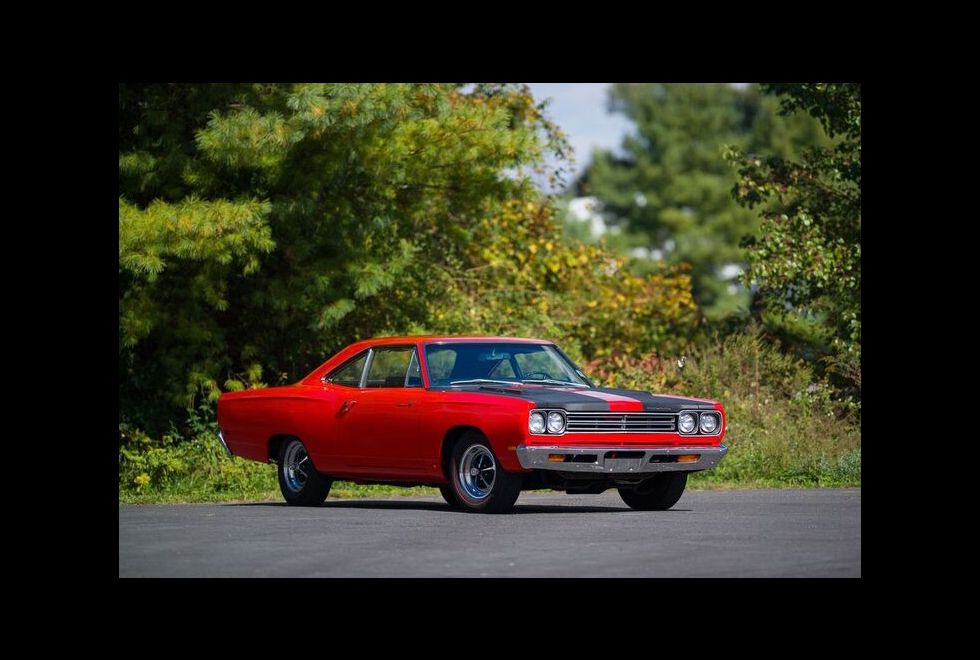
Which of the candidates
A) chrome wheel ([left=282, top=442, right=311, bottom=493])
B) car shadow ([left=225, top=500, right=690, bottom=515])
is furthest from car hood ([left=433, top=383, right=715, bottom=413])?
chrome wheel ([left=282, top=442, right=311, bottom=493])

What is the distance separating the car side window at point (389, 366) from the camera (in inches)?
603

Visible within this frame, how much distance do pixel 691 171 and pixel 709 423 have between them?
177ft

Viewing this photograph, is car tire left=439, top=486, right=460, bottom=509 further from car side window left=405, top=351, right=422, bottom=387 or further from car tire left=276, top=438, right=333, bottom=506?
car tire left=276, top=438, right=333, bottom=506

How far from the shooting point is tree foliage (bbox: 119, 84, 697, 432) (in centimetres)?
2017

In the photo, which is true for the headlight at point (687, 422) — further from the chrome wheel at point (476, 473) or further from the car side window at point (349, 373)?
the car side window at point (349, 373)

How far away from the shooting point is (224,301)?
69.3 ft

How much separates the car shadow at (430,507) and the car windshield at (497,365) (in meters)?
1.15

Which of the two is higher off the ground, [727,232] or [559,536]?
[727,232]

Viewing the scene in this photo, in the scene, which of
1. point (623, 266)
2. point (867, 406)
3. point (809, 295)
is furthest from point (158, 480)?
point (623, 266)

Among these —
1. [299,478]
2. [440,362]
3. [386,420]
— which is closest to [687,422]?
[440,362]

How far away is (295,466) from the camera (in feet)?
53.0

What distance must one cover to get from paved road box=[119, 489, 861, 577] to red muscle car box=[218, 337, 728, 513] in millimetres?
326

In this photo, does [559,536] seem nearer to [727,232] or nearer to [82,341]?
[82,341]

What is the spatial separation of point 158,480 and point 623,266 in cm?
1333
